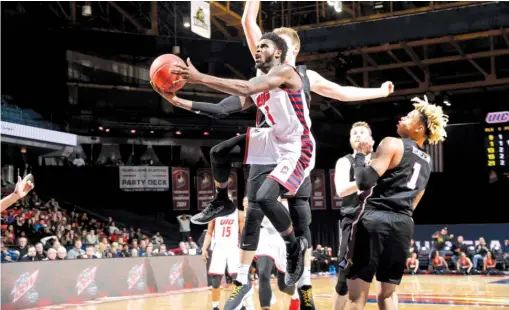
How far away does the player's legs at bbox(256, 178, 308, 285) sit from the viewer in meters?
4.87

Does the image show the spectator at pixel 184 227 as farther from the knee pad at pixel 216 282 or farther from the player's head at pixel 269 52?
the player's head at pixel 269 52

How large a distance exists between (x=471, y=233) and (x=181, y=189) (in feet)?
34.4

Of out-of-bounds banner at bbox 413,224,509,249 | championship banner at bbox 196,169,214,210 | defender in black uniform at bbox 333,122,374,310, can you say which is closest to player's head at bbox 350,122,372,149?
defender in black uniform at bbox 333,122,374,310

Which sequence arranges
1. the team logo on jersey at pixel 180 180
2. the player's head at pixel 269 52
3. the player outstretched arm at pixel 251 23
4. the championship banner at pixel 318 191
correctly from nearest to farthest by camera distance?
the player's head at pixel 269 52
the player outstretched arm at pixel 251 23
the team logo on jersey at pixel 180 180
the championship banner at pixel 318 191

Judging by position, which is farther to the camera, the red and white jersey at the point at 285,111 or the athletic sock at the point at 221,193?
the athletic sock at the point at 221,193

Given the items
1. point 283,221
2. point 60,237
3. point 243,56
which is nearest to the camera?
point 283,221

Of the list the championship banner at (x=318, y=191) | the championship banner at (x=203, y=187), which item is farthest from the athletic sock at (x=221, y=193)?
the championship banner at (x=318, y=191)

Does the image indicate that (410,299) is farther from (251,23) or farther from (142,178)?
(142,178)

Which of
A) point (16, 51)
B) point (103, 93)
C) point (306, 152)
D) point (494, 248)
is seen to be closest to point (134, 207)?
point (103, 93)

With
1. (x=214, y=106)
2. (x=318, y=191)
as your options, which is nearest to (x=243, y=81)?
(x=214, y=106)

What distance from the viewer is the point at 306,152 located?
5105 millimetres

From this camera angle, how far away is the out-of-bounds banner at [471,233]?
71.4ft

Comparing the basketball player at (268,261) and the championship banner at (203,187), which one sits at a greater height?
the championship banner at (203,187)

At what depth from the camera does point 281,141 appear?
5.01 m
